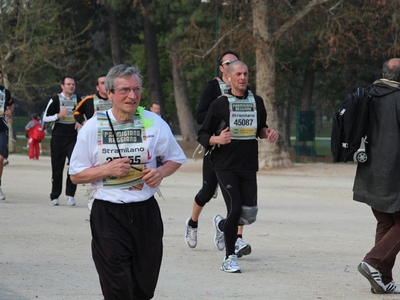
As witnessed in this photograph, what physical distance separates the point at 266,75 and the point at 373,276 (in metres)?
19.9

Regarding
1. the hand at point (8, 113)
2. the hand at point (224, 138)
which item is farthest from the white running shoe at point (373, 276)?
the hand at point (8, 113)

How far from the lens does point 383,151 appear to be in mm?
8055

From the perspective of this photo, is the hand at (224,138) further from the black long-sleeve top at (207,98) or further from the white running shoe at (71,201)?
the white running shoe at (71,201)

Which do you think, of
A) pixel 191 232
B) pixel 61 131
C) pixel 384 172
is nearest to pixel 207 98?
pixel 191 232

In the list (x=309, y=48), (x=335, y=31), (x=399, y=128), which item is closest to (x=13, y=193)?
(x=399, y=128)

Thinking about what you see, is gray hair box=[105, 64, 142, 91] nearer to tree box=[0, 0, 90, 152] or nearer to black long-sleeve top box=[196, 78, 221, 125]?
black long-sleeve top box=[196, 78, 221, 125]

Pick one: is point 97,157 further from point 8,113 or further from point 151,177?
point 8,113

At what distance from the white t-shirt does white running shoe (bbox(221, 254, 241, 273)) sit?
3302mm

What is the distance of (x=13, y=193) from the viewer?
17109mm

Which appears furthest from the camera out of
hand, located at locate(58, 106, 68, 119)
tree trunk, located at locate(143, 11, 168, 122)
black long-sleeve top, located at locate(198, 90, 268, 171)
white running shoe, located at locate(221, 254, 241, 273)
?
tree trunk, located at locate(143, 11, 168, 122)

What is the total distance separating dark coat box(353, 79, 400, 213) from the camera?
26.3ft

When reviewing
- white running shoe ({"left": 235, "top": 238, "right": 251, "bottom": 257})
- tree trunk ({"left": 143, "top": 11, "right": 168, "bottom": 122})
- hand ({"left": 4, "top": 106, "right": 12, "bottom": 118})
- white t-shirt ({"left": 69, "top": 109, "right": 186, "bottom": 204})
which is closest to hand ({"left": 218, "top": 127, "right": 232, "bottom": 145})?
white running shoe ({"left": 235, "top": 238, "right": 251, "bottom": 257})

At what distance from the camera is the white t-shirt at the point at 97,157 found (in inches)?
226

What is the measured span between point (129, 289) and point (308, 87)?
124 ft
